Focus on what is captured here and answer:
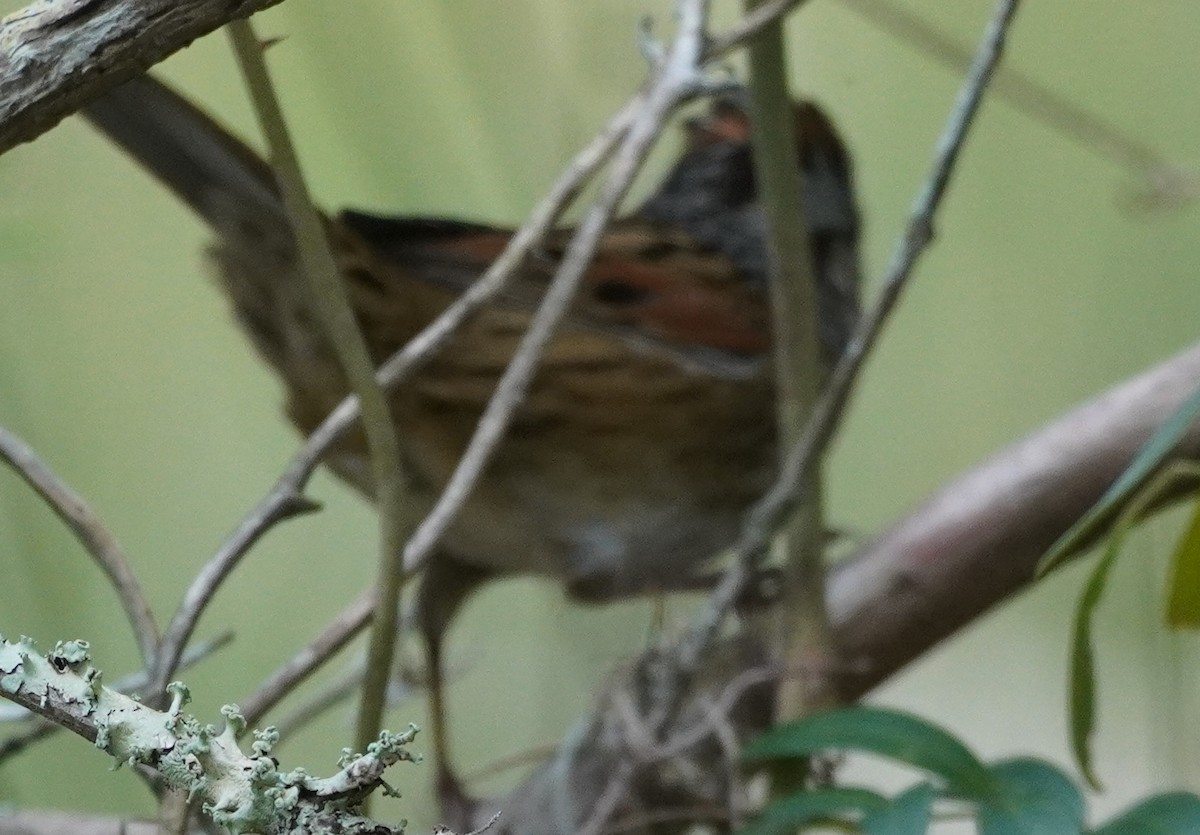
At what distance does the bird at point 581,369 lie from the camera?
1046mm

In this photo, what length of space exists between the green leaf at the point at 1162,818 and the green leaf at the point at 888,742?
2.6 inches

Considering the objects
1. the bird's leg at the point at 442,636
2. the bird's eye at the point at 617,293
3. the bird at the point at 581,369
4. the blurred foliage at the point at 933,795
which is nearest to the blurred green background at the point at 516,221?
the bird's leg at the point at 442,636

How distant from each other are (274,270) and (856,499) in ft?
3.18

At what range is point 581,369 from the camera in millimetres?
1117

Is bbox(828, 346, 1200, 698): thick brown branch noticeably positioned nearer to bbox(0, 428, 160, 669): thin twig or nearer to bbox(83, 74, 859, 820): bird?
bbox(83, 74, 859, 820): bird

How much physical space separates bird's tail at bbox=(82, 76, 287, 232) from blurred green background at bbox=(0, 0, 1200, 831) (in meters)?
0.29

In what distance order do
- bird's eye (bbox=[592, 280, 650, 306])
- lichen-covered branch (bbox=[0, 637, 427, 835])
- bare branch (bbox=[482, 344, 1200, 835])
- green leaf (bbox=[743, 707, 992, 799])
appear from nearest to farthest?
lichen-covered branch (bbox=[0, 637, 427, 835])
green leaf (bbox=[743, 707, 992, 799])
bare branch (bbox=[482, 344, 1200, 835])
bird's eye (bbox=[592, 280, 650, 306])

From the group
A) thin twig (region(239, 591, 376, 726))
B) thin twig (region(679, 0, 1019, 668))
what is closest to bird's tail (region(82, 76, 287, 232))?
thin twig (region(239, 591, 376, 726))

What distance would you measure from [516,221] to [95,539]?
0.92 meters

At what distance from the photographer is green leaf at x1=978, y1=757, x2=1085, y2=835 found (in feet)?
2.11

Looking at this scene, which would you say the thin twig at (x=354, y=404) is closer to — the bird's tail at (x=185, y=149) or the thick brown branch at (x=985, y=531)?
the bird's tail at (x=185, y=149)

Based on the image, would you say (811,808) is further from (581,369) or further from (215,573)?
(581,369)

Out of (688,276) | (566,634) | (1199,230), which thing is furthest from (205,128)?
(1199,230)

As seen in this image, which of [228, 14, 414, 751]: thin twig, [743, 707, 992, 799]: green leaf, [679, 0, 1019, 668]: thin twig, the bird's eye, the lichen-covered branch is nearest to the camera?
the lichen-covered branch
